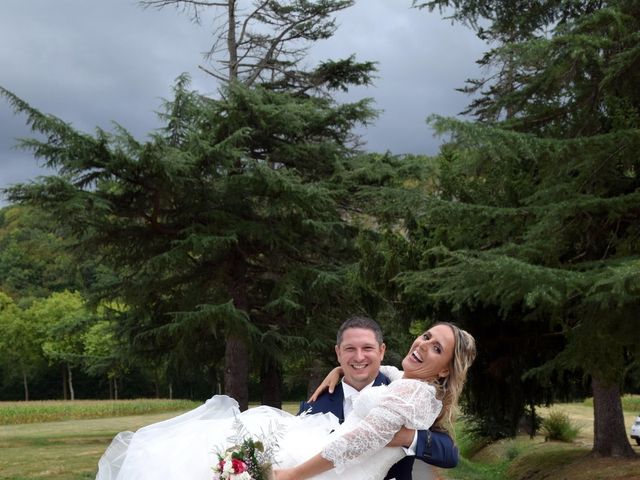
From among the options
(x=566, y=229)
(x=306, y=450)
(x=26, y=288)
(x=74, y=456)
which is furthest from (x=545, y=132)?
(x=26, y=288)

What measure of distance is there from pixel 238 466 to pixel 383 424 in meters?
0.52

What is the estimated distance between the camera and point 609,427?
1246 centimetres

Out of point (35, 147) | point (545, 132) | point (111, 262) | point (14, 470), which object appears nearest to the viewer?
point (545, 132)

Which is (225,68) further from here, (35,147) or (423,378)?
(423,378)

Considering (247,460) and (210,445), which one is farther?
(210,445)

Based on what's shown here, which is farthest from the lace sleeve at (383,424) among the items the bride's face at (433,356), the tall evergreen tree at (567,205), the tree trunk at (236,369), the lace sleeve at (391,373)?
the tree trunk at (236,369)

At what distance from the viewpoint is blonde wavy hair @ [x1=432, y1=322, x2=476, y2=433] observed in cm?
277

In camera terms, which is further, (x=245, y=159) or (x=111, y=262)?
(x=111, y=262)

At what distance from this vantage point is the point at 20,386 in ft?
187

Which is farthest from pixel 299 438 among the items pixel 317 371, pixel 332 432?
pixel 317 371

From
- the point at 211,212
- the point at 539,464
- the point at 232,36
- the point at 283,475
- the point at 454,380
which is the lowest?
the point at 539,464

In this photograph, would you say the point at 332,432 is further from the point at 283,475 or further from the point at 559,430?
the point at 559,430

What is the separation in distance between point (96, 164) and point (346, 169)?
6624 mm

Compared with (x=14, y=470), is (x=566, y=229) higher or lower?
higher
